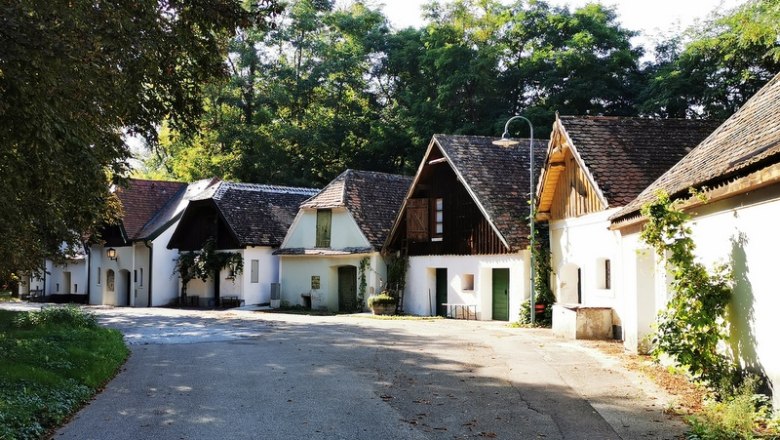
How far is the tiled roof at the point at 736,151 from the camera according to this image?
9.06 meters

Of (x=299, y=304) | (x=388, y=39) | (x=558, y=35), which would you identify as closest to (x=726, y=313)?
(x=299, y=304)

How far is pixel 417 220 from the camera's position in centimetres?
3053

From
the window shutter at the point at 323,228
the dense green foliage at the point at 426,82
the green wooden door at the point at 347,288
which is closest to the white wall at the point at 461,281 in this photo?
the green wooden door at the point at 347,288

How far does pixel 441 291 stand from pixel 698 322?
20.3 meters

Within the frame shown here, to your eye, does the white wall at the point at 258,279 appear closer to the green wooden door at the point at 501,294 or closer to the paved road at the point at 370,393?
the green wooden door at the point at 501,294

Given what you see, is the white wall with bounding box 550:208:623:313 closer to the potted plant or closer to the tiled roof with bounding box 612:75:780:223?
the tiled roof with bounding box 612:75:780:223

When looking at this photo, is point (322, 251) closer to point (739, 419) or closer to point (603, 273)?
point (603, 273)

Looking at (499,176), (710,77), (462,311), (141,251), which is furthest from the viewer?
(141,251)

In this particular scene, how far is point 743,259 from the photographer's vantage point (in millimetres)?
9648

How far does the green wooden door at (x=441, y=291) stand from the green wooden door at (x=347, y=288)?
15.6 ft

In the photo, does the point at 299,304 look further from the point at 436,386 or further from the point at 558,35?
the point at 436,386

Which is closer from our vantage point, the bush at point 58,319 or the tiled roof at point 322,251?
the bush at point 58,319

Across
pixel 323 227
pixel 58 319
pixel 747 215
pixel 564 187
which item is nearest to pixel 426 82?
pixel 323 227

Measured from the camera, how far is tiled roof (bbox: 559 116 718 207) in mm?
18875
